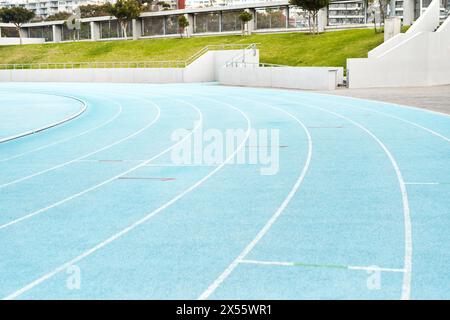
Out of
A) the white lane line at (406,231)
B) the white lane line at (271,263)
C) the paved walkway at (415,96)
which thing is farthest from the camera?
the paved walkway at (415,96)

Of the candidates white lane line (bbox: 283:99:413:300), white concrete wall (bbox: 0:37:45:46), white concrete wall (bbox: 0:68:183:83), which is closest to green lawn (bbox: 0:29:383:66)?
white concrete wall (bbox: 0:68:183:83)

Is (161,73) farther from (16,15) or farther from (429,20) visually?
(16,15)

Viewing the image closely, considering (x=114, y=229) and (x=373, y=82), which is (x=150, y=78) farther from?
(x=114, y=229)

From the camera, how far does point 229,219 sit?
8039mm

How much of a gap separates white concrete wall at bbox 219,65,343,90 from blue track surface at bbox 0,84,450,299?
18.2 m

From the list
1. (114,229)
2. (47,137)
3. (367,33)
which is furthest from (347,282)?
(367,33)

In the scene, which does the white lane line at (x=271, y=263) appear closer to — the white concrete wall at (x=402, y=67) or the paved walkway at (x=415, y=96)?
the paved walkway at (x=415, y=96)

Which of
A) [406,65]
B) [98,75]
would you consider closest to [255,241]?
[406,65]

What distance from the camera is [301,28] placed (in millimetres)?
67812

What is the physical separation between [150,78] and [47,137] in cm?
3490

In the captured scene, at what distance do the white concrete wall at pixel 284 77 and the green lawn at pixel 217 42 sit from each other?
759cm

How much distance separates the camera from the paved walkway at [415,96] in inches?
907

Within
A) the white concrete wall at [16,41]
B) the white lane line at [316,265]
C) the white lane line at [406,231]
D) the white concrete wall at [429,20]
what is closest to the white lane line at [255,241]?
the white lane line at [316,265]
